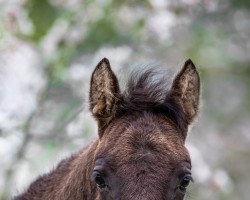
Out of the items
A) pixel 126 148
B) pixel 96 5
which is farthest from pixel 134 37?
pixel 126 148

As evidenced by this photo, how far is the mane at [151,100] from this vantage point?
6598 millimetres

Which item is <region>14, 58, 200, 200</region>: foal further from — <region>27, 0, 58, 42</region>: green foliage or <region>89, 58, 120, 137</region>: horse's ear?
<region>27, 0, 58, 42</region>: green foliage

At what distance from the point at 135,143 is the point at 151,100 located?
1.45 feet

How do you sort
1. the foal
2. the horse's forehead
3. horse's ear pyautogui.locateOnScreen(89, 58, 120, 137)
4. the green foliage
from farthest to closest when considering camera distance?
1. the green foliage
2. horse's ear pyautogui.locateOnScreen(89, 58, 120, 137)
3. the horse's forehead
4. the foal

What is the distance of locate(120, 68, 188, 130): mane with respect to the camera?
21.6 feet

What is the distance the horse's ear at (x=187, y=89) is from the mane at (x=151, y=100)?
0.05m

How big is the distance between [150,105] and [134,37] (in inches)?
162

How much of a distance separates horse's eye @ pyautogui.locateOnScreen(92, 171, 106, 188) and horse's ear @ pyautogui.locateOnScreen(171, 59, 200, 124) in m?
0.78

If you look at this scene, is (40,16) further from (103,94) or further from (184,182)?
(184,182)

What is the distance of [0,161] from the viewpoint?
9867 millimetres

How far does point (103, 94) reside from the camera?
21.8ft

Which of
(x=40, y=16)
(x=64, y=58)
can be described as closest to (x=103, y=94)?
(x=64, y=58)

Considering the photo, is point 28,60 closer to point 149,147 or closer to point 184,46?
point 184,46

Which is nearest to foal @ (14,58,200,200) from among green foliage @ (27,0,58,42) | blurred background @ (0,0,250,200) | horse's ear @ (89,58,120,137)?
horse's ear @ (89,58,120,137)
